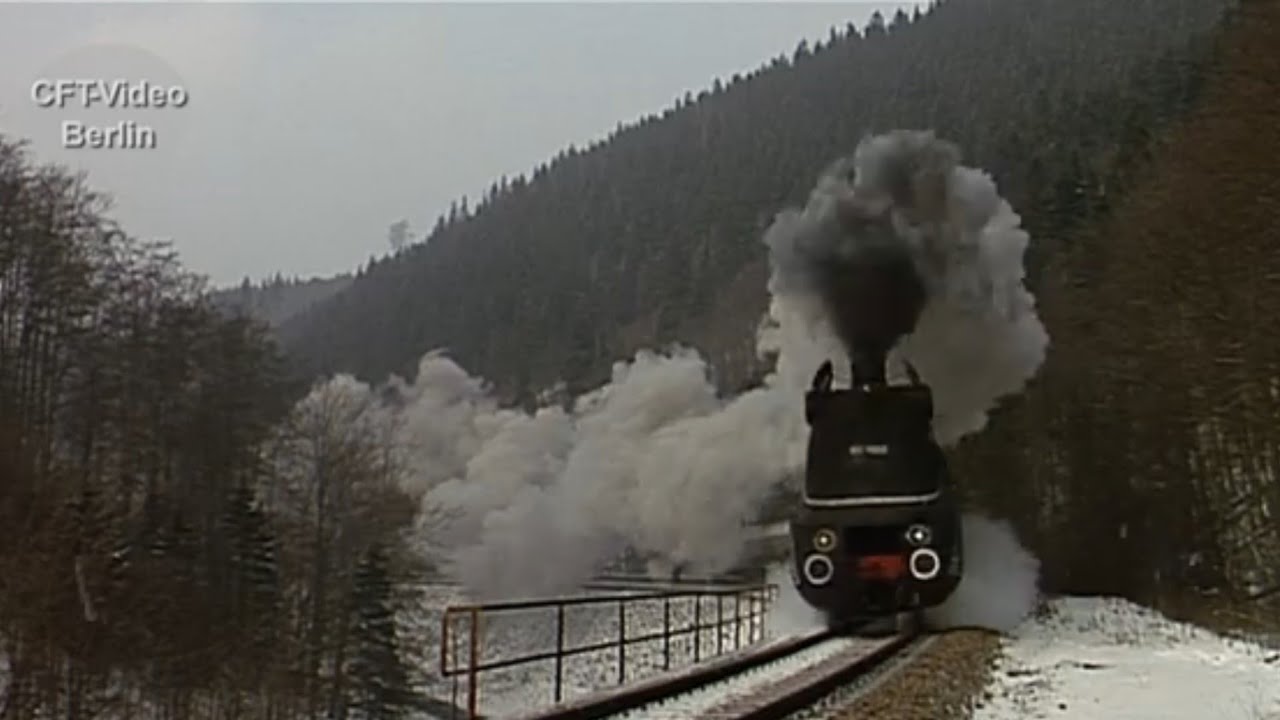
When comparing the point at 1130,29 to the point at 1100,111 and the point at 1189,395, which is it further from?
the point at 1189,395

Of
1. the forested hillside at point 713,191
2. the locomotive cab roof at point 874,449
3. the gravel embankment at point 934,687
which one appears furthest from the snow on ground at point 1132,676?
the forested hillside at point 713,191

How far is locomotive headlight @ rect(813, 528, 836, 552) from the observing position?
21312mm

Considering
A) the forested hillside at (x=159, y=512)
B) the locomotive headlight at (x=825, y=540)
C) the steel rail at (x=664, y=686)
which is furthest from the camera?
the forested hillside at (x=159, y=512)

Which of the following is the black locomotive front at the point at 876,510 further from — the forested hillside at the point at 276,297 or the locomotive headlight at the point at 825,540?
the forested hillside at the point at 276,297

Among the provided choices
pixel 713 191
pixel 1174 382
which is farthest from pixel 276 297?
pixel 1174 382

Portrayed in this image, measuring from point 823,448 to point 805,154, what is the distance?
3087 inches

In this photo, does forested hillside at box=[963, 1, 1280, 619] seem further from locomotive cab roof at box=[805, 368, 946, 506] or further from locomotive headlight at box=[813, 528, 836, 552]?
locomotive headlight at box=[813, 528, 836, 552]

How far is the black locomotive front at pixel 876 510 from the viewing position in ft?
68.9

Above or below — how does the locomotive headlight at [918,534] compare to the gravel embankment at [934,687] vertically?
above

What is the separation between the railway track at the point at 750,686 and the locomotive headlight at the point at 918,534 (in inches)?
59.9

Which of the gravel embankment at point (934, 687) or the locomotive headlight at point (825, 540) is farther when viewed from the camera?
the locomotive headlight at point (825, 540)

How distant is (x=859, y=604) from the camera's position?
2147cm

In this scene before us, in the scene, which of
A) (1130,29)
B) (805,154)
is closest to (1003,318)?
(1130,29)

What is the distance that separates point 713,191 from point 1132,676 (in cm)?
8858
